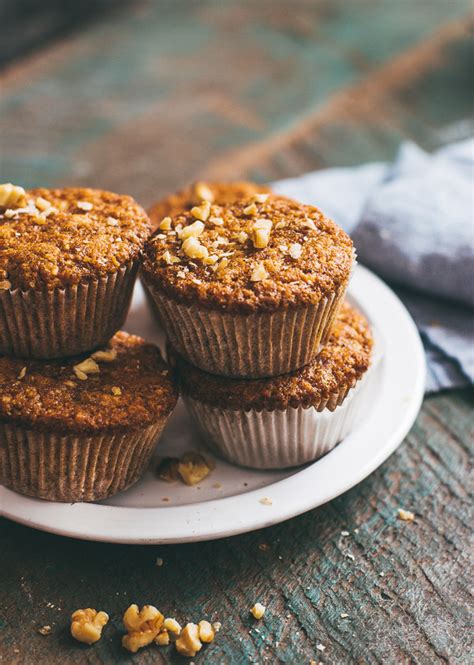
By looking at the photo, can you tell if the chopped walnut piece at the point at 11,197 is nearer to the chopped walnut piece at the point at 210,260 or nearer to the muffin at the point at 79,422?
the muffin at the point at 79,422

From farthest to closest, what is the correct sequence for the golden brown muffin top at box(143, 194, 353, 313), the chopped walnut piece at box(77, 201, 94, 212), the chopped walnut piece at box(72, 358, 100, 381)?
1. the chopped walnut piece at box(77, 201, 94, 212)
2. the chopped walnut piece at box(72, 358, 100, 381)
3. the golden brown muffin top at box(143, 194, 353, 313)

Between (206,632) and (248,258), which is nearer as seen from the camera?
(206,632)

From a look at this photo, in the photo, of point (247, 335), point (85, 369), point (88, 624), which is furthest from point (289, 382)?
point (88, 624)

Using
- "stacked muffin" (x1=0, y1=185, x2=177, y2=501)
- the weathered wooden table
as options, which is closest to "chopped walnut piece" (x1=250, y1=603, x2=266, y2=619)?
the weathered wooden table

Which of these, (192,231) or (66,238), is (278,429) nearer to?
(192,231)

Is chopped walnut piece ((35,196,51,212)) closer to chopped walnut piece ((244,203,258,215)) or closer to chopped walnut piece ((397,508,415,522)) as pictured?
chopped walnut piece ((244,203,258,215))

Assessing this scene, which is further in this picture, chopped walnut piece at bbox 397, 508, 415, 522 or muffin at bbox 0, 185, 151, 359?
chopped walnut piece at bbox 397, 508, 415, 522
